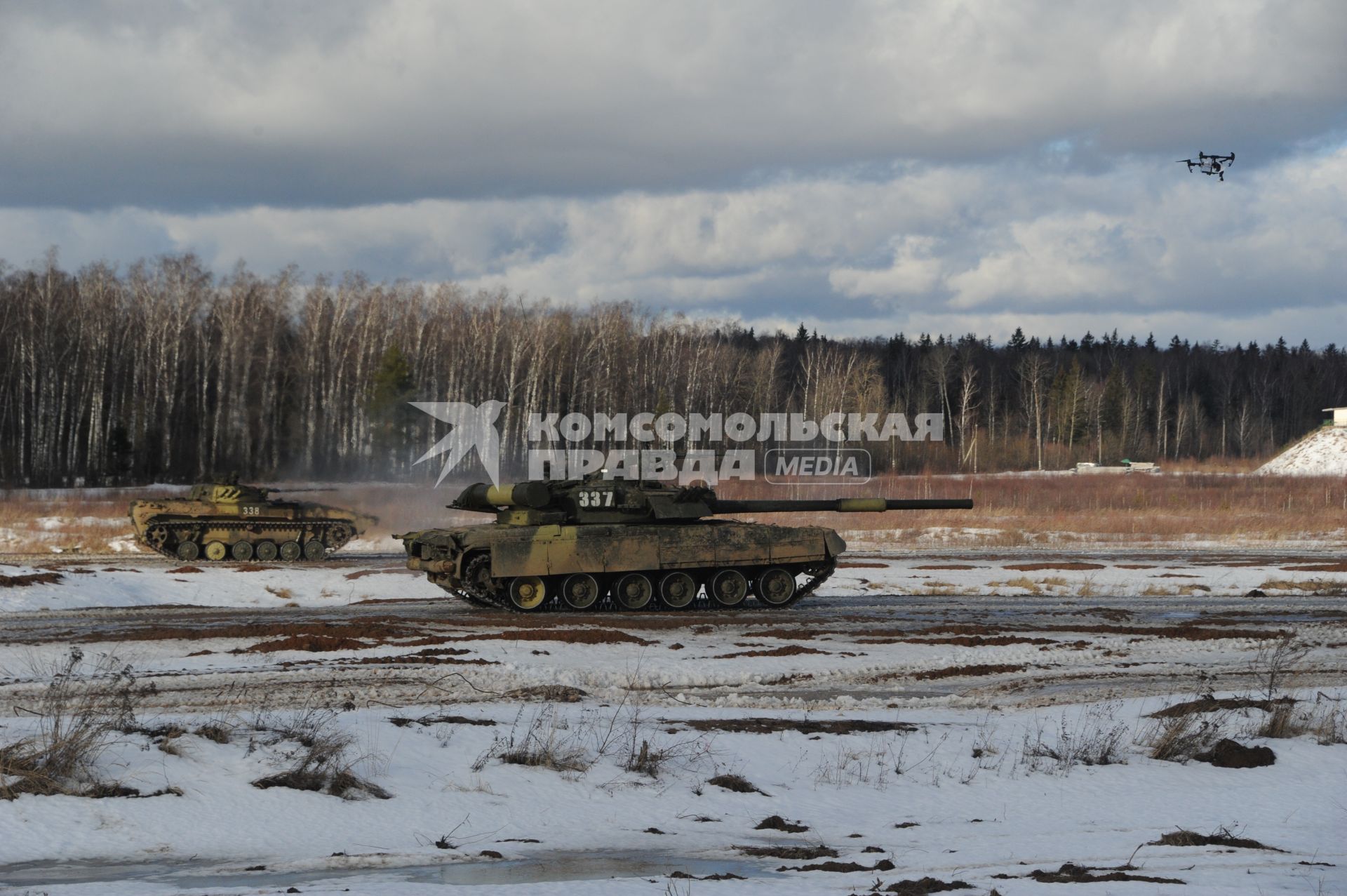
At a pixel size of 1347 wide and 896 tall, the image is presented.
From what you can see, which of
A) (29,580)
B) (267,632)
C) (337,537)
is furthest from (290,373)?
(267,632)

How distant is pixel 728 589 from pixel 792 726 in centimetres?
1163

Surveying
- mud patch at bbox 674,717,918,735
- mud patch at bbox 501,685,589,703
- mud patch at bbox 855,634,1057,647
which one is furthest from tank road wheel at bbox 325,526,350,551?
mud patch at bbox 674,717,918,735

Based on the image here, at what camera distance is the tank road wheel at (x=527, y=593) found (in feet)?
74.1

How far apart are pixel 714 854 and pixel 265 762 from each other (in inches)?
137

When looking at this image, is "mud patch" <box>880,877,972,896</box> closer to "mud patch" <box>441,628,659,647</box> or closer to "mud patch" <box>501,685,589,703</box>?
"mud patch" <box>501,685,589,703</box>

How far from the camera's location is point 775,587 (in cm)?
2369

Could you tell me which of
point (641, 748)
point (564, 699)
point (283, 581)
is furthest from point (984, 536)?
point (641, 748)

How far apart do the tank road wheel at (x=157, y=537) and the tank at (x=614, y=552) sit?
11588mm

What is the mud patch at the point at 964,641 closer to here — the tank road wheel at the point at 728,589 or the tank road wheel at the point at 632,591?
the tank road wheel at the point at 728,589

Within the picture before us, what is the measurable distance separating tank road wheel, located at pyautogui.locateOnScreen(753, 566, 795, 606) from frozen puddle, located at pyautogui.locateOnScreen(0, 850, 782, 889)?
15.5m

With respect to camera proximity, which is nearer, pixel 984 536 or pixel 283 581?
pixel 283 581

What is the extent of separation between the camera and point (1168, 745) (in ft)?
36.2

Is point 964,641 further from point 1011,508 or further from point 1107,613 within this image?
point 1011,508

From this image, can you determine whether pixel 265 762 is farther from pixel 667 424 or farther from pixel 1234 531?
pixel 667 424
